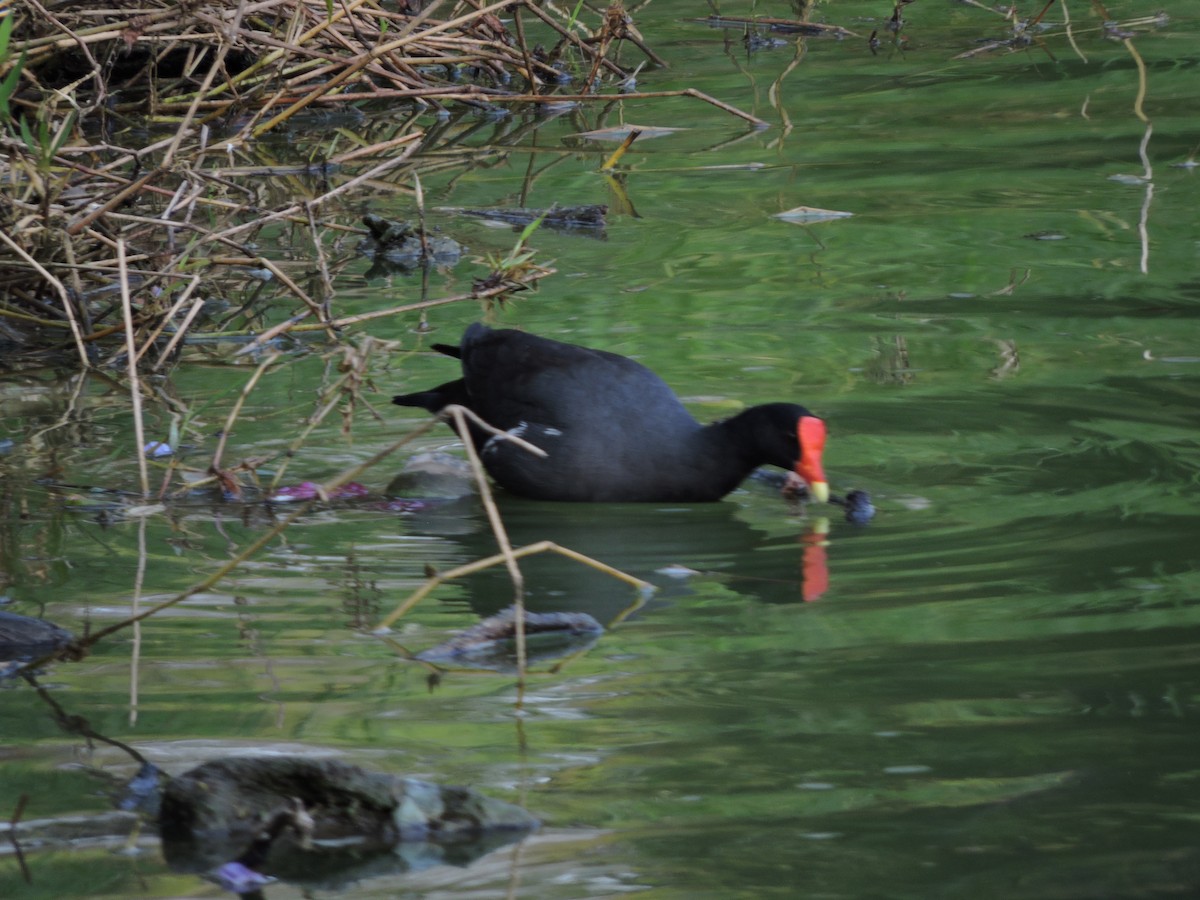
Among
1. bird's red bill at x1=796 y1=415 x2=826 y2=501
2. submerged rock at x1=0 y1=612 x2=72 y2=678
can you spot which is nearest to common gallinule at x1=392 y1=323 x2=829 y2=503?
bird's red bill at x1=796 y1=415 x2=826 y2=501

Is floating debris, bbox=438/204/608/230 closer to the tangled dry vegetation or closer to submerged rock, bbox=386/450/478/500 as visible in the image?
the tangled dry vegetation

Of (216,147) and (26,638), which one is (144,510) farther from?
(216,147)

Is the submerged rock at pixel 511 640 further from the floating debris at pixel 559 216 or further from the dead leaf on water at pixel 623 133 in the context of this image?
the dead leaf on water at pixel 623 133

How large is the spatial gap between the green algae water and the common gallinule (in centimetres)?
10

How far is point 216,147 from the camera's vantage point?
247 inches

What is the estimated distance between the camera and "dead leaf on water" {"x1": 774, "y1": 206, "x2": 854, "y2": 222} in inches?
298

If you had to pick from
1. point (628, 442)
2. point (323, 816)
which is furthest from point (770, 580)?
point (323, 816)

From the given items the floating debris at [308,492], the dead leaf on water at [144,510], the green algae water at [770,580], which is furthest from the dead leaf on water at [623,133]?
the dead leaf on water at [144,510]

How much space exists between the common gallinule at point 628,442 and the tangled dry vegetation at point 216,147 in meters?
0.60

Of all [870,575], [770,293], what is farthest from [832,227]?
[870,575]

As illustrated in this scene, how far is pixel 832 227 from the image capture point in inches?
293

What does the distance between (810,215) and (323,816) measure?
17.3 ft

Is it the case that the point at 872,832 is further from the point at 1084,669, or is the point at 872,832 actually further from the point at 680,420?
the point at 680,420

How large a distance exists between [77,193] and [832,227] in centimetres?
305
